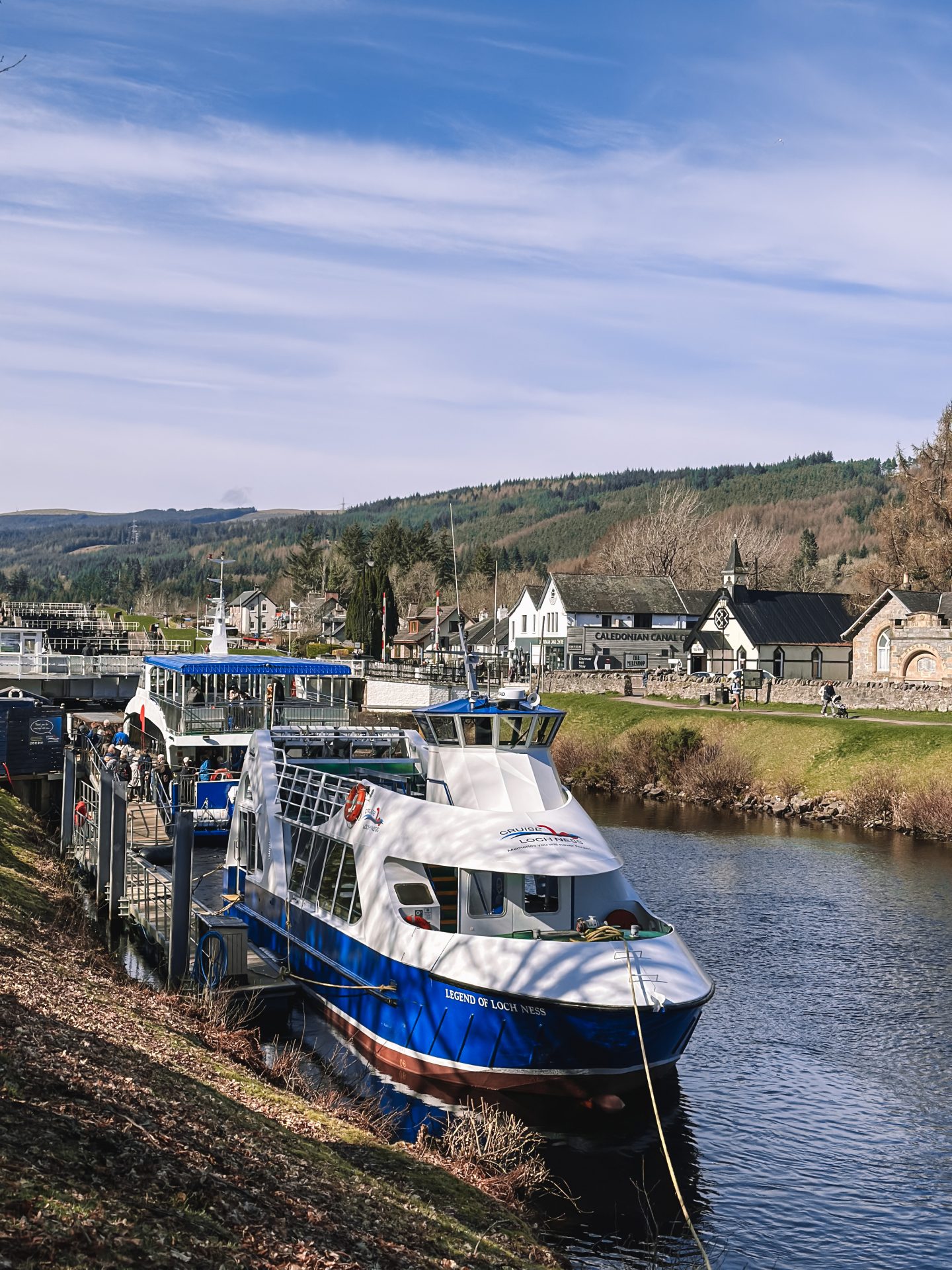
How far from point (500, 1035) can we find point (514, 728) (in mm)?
6910

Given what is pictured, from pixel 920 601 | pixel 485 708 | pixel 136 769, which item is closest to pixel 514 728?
pixel 485 708

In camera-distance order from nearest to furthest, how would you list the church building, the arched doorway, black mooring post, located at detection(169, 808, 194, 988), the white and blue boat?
1. the white and blue boat
2. black mooring post, located at detection(169, 808, 194, 988)
3. the arched doorway
4. the church building

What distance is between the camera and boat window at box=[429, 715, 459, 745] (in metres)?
24.1

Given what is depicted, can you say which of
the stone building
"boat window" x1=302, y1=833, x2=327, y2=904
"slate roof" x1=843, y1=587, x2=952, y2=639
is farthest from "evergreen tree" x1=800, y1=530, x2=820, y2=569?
"boat window" x1=302, y1=833, x2=327, y2=904

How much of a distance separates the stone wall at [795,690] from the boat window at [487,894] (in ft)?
141

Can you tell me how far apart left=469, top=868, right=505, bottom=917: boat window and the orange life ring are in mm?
2763

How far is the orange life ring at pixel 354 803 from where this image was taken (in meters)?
22.9

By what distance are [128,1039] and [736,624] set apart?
7485 centimetres

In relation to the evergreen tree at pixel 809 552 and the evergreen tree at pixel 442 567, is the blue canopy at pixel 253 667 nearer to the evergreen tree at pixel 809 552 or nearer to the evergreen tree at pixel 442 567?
the evergreen tree at pixel 442 567

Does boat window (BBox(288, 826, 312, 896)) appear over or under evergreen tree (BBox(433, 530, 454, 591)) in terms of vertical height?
under

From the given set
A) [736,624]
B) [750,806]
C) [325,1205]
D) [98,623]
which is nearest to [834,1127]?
[325,1205]

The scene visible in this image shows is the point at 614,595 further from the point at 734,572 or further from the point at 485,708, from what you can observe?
the point at 485,708

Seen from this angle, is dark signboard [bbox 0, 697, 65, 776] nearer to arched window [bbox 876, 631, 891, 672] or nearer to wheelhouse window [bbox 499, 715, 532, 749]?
wheelhouse window [bbox 499, 715, 532, 749]

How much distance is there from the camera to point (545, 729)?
80.2ft
